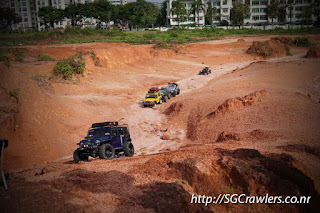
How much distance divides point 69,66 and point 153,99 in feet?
48.0

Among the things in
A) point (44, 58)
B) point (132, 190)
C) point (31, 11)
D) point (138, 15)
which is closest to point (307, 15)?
point (138, 15)

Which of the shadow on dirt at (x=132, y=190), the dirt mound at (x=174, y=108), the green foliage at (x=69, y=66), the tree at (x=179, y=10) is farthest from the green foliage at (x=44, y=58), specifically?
the tree at (x=179, y=10)

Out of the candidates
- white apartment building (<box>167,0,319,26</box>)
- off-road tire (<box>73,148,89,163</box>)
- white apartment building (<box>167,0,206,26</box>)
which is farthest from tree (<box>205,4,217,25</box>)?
off-road tire (<box>73,148,89,163</box>)

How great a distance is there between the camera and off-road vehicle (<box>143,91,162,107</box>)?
30578mm

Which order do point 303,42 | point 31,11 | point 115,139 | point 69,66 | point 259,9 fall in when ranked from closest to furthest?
point 115,139
point 69,66
point 303,42
point 259,9
point 31,11

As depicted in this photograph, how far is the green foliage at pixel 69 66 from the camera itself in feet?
121

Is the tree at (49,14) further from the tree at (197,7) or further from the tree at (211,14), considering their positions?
the tree at (211,14)

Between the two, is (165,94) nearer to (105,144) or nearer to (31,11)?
(105,144)

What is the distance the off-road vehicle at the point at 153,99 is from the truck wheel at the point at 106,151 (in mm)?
15961

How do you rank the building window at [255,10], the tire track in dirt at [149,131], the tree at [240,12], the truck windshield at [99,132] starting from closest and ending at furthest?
1. the truck windshield at [99,132]
2. the tire track in dirt at [149,131]
3. the tree at [240,12]
4. the building window at [255,10]

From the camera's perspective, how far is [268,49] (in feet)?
198

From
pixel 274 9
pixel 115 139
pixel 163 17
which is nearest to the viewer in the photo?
pixel 115 139

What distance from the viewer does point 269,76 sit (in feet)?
111

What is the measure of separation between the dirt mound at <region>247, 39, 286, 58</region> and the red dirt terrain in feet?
49.3
